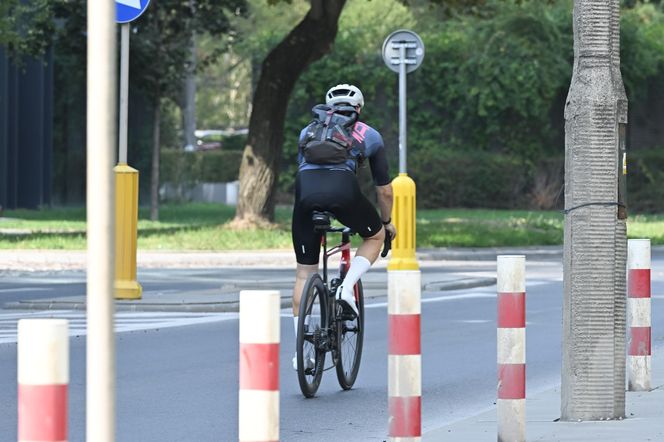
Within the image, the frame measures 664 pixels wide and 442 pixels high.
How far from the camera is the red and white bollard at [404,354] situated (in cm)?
598

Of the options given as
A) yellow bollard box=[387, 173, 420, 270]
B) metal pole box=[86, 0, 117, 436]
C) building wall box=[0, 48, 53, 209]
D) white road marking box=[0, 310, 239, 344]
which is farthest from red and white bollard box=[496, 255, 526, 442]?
building wall box=[0, 48, 53, 209]

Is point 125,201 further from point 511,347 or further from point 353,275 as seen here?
point 511,347

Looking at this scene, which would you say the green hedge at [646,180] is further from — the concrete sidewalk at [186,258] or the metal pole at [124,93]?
the metal pole at [124,93]

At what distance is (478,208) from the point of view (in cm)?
4372

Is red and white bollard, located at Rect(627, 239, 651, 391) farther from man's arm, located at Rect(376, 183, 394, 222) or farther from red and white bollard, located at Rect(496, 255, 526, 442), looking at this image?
red and white bollard, located at Rect(496, 255, 526, 442)

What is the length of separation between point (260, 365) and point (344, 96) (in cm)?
559

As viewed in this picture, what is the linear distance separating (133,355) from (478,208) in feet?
105

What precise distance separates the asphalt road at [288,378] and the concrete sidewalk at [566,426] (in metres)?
0.47

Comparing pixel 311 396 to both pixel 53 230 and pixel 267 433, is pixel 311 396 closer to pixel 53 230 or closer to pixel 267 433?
pixel 267 433

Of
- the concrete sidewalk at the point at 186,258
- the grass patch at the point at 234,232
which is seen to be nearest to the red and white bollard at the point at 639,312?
the concrete sidewalk at the point at 186,258

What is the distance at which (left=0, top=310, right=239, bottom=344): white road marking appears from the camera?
1427 centimetres

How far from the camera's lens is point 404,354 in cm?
604

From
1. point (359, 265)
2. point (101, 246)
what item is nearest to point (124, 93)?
point (359, 265)

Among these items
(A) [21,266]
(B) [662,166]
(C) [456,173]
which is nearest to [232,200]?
(C) [456,173]
